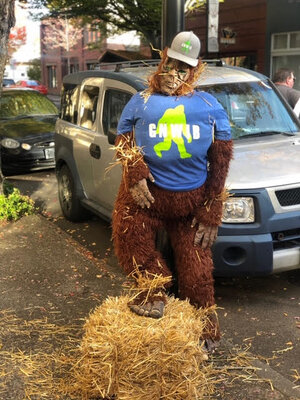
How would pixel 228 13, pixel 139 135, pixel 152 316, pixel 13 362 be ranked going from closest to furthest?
pixel 152 316 < pixel 139 135 < pixel 13 362 < pixel 228 13

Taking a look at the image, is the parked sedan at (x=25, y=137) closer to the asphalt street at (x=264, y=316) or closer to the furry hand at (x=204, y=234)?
the asphalt street at (x=264, y=316)

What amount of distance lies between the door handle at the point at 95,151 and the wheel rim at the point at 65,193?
1125 millimetres

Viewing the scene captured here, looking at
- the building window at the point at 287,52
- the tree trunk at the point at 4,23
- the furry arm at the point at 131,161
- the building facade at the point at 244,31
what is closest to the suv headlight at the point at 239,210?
the furry arm at the point at 131,161

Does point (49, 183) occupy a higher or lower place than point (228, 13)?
lower

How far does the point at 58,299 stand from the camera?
4.42m

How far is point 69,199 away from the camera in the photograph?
718 centimetres

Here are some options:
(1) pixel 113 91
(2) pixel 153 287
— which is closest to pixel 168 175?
(2) pixel 153 287

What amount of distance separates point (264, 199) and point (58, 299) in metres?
1.83

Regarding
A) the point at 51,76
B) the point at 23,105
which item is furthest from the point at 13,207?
the point at 51,76

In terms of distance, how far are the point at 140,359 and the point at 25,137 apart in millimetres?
7963

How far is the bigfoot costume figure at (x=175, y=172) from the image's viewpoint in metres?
3.12

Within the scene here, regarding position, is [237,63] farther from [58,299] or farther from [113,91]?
[58,299]

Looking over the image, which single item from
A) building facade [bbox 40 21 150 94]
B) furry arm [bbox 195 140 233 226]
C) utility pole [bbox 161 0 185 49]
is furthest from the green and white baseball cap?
building facade [bbox 40 21 150 94]

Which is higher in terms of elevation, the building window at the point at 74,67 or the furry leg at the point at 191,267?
the building window at the point at 74,67
